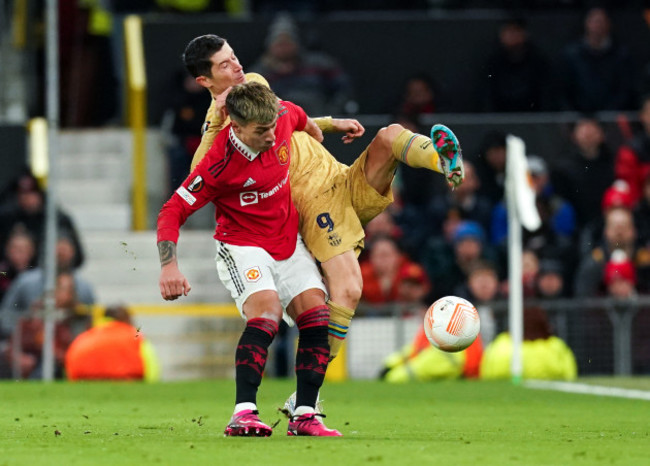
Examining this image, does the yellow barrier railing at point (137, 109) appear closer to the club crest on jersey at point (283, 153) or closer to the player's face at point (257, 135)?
the club crest on jersey at point (283, 153)

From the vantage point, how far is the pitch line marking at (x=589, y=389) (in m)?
11.0

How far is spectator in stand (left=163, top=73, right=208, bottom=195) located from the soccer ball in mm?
9084

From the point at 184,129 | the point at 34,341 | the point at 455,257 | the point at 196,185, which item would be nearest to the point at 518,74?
the point at 455,257

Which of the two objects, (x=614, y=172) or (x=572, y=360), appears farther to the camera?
(x=614, y=172)

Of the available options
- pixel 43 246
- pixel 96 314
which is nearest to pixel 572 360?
pixel 96 314

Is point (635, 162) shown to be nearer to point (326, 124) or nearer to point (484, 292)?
point (484, 292)

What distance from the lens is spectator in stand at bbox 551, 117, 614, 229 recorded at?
15.8 meters

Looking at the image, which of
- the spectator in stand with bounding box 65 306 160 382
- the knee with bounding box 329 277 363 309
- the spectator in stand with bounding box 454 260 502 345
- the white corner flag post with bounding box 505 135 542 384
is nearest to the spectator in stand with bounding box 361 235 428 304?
the spectator in stand with bounding box 454 260 502 345

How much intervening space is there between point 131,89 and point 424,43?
12.1 feet

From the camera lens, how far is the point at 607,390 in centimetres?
1163

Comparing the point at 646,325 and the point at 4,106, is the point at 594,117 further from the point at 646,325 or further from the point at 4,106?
the point at 4,106

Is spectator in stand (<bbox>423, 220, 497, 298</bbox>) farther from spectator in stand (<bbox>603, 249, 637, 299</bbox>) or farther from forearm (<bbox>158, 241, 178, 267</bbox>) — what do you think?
forearm (<bbox>158, 241, 178, 267</bbox>)

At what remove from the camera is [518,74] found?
17.2 meters

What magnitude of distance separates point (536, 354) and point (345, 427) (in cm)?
653
